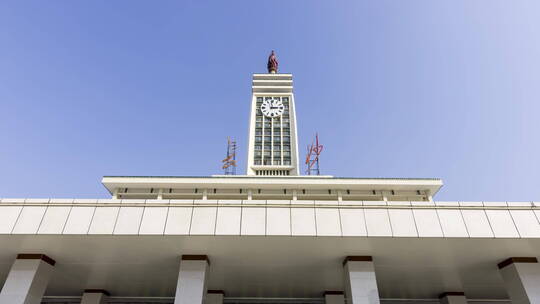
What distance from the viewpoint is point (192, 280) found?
10000 mm

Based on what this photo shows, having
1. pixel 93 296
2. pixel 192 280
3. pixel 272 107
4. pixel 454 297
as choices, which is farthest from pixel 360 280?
pixel 272 107

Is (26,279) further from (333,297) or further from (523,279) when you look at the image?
(523,279)

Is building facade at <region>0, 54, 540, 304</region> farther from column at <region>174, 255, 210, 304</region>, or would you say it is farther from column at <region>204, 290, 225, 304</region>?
column at <region>204, 290, 225, 304</region>

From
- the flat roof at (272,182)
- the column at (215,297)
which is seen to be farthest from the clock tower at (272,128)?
the column at (215,297)

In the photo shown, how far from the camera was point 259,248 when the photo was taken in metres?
10.0

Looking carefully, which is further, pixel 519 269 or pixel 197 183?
pixel 197 183

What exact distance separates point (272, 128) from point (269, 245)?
61617mm

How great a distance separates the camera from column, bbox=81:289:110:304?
1385cm

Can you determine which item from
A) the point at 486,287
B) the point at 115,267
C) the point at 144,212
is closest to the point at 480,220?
the point at 486,287

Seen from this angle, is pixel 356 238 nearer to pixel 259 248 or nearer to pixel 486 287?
pixel 259 248

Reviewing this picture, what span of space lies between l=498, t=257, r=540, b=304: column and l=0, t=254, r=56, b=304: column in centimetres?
1544

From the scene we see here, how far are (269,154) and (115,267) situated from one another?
184 ft

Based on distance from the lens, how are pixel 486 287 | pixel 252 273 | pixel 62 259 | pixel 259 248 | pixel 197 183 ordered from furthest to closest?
pixel 197 183
pixel 486 287
pixel 252 273
pixel 62 259
pixel 259 248

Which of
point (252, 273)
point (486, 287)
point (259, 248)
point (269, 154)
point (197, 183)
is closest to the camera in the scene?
point (259, 248)
